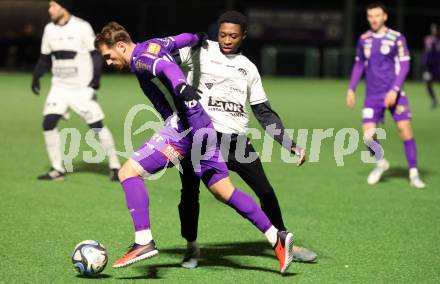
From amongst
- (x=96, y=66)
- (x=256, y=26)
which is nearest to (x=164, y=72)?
(x=96, y=66)

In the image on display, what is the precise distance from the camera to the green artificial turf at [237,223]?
21.7ft

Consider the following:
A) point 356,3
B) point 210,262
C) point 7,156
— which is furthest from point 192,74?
point 356,3

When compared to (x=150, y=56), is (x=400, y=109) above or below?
below

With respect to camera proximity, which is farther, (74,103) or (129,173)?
(74,103)

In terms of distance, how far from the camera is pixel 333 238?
7922mm

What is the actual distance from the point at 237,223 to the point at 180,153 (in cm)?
237

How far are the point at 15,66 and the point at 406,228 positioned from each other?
27725 mm

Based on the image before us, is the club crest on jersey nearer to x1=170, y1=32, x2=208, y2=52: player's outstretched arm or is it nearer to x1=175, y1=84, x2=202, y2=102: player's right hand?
x1=170, y1=32, x2=208, y2=52: player's outstretched arm

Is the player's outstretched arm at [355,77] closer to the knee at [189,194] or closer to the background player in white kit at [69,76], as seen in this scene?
the background player in white kit at [69,76]

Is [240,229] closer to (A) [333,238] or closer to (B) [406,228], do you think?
(A) [333,238]

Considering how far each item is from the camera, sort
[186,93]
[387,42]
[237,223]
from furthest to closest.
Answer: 1. [387,42]
2. [237,223]
3. [186,93]

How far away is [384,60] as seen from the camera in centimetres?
1062

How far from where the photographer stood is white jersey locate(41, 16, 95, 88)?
10.8 metres

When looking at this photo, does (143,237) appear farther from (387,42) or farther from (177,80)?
(387,42)
